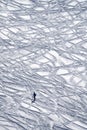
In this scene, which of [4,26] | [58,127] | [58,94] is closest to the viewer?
[58,127]

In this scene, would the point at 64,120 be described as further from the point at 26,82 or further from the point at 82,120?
the point at 26,82

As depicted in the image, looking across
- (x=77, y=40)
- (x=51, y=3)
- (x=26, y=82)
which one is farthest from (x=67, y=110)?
(x=51, y=3)

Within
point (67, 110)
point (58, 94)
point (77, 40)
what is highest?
point (77, 40)

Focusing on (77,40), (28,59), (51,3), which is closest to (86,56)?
(77,40)

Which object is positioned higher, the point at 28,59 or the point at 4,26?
the point at 4,26

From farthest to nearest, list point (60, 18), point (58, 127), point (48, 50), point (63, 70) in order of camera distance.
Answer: point (60, 18), point (48, 50), point (63, 70), point (58, 127)

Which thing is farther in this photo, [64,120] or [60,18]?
[60,18]

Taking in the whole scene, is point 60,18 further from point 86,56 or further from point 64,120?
point 64,120
